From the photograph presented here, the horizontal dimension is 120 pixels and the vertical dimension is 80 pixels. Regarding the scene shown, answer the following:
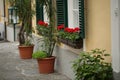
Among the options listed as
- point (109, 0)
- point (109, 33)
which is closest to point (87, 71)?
point (109, 33)

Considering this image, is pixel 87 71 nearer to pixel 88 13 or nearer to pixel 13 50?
pixel 88 13

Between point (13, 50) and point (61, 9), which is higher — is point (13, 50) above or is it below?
below

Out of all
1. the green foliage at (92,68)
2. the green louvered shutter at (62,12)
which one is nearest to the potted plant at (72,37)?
the green louvered shutter at (62,12)

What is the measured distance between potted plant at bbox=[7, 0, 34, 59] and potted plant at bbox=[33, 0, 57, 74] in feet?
5.32

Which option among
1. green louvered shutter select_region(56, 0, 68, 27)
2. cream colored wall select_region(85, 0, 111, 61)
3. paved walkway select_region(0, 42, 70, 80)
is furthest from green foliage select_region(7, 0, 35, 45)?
cream colored wall select_region(85, 0, 111, 61)

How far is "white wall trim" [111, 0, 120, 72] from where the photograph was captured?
5.40 meters

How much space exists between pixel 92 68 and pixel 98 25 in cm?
121

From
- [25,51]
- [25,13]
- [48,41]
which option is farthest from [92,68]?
[25,51]

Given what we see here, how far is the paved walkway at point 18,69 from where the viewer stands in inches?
350

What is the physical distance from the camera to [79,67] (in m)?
5.56

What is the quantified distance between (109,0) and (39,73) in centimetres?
397

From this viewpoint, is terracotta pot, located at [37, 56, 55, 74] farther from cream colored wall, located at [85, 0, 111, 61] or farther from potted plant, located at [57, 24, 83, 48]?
cream colored wall, located at [85, 0, 111, 61]

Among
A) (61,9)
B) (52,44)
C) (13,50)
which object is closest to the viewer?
(61,9)

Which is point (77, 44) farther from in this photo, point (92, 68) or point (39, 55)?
point (39, 55)
